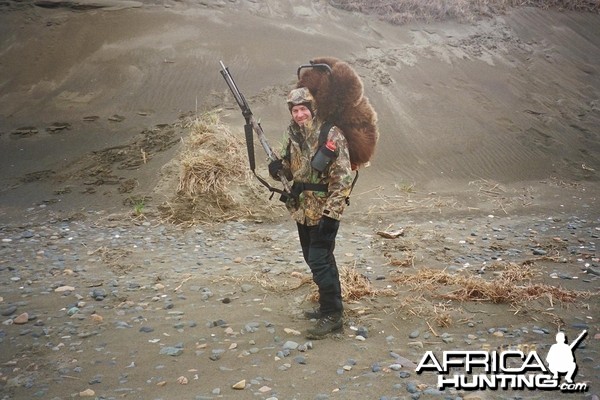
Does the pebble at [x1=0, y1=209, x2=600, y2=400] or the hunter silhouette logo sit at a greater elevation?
the hunter silhouette logo

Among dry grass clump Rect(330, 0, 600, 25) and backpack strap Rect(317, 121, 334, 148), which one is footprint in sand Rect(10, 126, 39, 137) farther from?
dry grass clump Rect(330, 0, 600, 25)

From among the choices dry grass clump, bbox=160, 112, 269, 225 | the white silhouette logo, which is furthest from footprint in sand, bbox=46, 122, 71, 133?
the white silhouette logo

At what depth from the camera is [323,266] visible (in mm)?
3309

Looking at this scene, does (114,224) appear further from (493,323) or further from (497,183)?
(497,183)

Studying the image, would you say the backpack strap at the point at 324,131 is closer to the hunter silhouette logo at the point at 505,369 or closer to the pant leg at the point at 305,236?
the pant leg at the point at 305,236

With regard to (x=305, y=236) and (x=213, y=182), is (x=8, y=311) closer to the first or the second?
(x=305, y=236)

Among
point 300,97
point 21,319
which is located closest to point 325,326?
point 300,97

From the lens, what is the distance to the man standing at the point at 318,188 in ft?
10.3

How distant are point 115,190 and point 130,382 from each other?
4647 millimetres

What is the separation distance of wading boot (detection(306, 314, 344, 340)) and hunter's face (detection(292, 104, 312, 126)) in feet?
4.14

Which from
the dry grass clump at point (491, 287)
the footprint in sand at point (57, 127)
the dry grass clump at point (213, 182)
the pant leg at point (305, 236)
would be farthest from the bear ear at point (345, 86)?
the footprint in sand at point (57, 127)

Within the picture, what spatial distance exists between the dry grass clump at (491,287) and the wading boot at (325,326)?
3.44ft

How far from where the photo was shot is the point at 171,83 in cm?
960

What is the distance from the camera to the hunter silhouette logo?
8.98 feet
